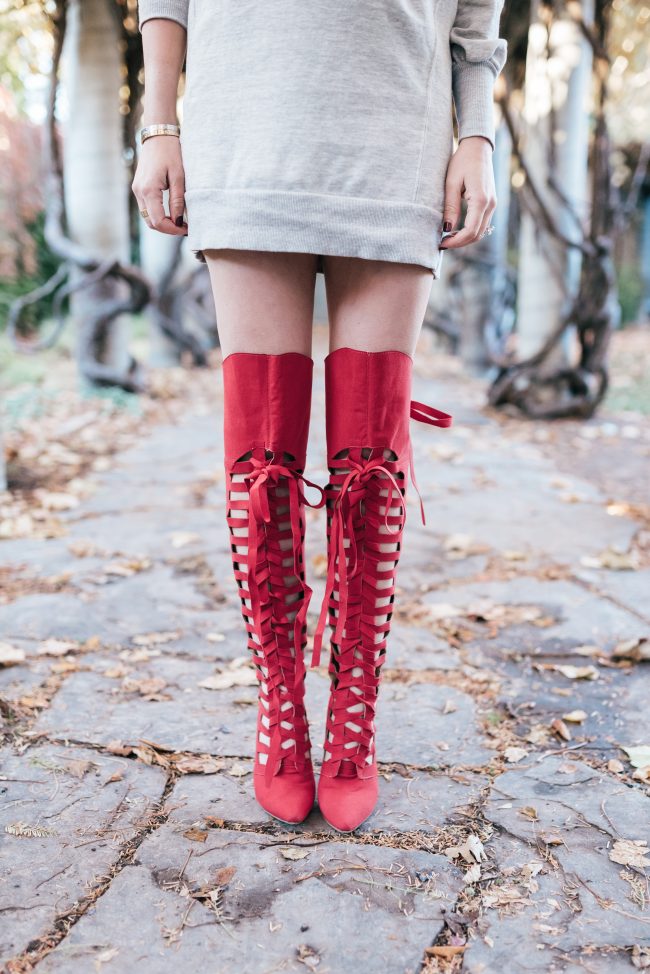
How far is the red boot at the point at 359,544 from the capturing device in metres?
1.20

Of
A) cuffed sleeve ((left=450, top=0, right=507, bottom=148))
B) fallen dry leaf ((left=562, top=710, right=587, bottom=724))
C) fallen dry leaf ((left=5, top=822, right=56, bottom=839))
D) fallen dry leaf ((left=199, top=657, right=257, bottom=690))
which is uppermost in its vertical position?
cuffed sleeve ((left=450, top=0, right=507, bottom=148))

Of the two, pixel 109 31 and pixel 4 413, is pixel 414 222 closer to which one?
pixel 4 413

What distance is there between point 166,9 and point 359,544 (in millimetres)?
821

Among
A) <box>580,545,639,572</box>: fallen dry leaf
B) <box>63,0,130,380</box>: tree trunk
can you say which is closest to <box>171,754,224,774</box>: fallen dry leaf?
<box>580,545,639,572</box>: fallen dry leaf

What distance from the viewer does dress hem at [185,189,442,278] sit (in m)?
1.09

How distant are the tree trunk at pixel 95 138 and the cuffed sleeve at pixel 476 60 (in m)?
4.18

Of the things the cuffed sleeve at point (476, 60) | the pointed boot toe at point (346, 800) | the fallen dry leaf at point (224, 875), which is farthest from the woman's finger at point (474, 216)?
the fallen dry leaf at point (224, 875)

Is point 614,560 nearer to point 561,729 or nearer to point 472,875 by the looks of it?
point 561,729

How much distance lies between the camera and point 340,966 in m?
0.96

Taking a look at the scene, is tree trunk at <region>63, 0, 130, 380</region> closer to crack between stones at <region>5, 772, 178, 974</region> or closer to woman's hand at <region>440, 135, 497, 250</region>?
woman's hand at <region>440, 135, 497, 250</region>

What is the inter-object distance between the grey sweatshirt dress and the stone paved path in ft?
2.77

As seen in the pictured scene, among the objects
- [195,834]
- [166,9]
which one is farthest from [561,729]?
[166,9]

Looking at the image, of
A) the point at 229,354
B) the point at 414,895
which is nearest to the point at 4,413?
the point at 229,354

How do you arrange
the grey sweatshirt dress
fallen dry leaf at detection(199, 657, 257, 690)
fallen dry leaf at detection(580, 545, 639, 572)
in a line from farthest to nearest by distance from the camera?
fallen dry leaf at detection(580, 545, 639, 572), fallen dry leaf at detection(199, 657, 257, 690), the grey sweatshirt dress
